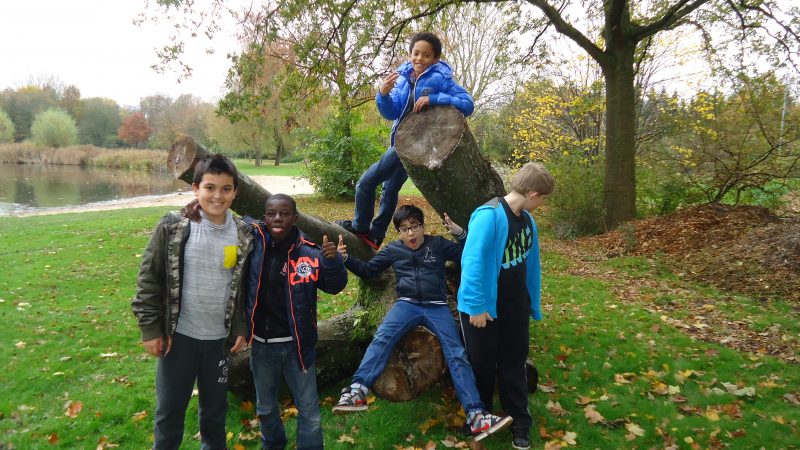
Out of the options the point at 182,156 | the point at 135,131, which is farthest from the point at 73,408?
the point at 135,131

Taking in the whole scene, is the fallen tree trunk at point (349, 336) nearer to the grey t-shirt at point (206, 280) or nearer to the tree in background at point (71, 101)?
the grey t-shirt at point (206, 280)

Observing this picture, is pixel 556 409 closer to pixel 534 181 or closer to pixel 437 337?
pixel 437 337

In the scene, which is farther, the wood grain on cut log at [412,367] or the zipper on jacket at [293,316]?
the wood grain on cut log at [412,367]

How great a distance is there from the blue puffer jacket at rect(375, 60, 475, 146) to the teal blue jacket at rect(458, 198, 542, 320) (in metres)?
0.84

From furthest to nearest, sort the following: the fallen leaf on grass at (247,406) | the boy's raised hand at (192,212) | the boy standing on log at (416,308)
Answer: the fallen leaf on grass at (247,406) < the boy standing on log at (416,308) < the boy's raised hand at (192,212)

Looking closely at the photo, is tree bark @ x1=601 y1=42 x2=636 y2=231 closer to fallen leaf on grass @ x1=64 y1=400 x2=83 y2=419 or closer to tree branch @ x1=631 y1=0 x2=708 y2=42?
tree branch @ x1=631 y1=0 x2=708 y2=42

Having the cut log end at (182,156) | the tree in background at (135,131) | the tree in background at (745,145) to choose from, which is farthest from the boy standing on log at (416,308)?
the tree in background at (135,131)

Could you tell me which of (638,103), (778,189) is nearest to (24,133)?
(638,103)

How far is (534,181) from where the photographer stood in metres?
3.21

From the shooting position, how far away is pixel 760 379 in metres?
4.45

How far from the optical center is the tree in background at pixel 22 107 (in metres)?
58.2

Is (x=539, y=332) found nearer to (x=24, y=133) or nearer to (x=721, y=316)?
(x=721, y=316)

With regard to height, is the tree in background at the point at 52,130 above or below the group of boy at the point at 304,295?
above

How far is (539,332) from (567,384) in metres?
1.19
